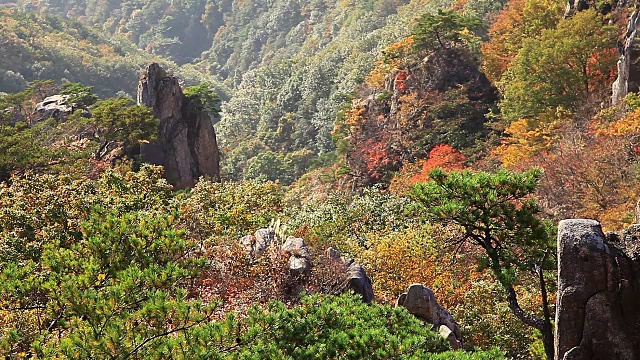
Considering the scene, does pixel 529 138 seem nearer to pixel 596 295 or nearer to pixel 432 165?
pixel 432 165

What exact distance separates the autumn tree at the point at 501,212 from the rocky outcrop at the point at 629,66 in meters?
16.0

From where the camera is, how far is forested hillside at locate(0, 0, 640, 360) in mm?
7664

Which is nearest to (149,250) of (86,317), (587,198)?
(86,317)

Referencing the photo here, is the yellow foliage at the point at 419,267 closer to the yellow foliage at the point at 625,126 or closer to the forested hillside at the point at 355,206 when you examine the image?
the forested hillside at the point at 355,206

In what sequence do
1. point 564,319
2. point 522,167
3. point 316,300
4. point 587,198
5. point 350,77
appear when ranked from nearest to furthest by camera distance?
point 564,319 → point 316,300 → point 587,198 → point 522,167 → point 350,77

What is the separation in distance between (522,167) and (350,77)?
37.7m

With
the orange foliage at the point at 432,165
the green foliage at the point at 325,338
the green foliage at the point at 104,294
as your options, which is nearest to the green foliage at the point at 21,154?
the orange foliage at the point at 432,165

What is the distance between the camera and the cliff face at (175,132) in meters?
35.9

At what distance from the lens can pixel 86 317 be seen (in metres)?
7.55

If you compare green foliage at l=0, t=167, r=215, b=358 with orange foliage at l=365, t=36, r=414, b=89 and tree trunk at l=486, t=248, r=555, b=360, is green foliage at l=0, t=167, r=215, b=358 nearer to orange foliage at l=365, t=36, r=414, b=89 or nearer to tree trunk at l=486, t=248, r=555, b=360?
tree trunk at l=486, t=248, r=555, b=360

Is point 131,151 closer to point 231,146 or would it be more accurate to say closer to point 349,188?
point 349,188

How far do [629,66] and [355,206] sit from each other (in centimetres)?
1181

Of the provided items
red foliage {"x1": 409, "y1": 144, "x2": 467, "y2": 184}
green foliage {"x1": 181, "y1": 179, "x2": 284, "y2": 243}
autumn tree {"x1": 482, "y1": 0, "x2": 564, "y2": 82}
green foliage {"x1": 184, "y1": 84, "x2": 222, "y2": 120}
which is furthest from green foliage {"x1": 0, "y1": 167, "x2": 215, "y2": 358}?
green foliage {"x1": 184, "y1": 84, "x2": 222, "y2": 120}

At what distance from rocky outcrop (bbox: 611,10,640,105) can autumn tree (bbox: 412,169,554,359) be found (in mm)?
16039
